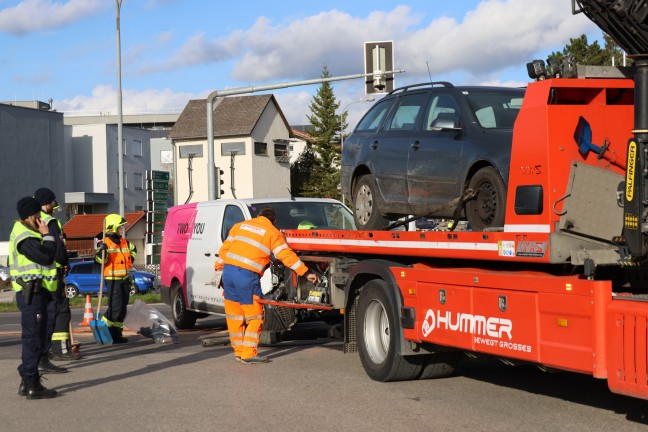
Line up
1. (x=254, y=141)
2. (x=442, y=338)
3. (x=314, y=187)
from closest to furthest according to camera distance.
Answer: (x=442, y=338), (x=254, y=141), (x=314, y=187)

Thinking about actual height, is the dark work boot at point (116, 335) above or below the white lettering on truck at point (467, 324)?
below

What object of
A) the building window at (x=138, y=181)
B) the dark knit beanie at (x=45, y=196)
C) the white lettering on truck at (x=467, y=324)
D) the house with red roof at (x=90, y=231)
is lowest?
the house with red roof at (x=90, y=231)

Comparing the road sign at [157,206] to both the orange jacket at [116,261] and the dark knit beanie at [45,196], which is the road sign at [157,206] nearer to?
the orange jacket at [116,261]

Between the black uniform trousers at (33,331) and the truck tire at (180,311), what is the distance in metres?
6.55

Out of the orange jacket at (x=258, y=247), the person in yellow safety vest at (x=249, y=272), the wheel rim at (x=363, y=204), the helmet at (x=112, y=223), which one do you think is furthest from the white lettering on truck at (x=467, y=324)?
the helmet at (x=112, y=223)

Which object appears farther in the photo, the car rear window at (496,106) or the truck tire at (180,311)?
the truck tire at (180,311)

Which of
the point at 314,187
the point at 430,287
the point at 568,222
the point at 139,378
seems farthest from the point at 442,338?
the point at 314,187

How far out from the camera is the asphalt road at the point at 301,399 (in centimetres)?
720

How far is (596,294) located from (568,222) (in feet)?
1.84

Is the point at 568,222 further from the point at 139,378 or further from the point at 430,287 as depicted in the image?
the point at 139,378

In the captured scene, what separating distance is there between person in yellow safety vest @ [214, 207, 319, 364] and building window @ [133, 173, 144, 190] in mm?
61796

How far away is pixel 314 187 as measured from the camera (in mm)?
66688

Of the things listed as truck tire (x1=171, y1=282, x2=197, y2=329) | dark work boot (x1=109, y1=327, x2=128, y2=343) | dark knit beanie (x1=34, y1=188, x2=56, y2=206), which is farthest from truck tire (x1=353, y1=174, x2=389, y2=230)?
truck tire (x1=171, y1=282, x2=197, y2=329)

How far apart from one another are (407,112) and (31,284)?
13.5 ft
